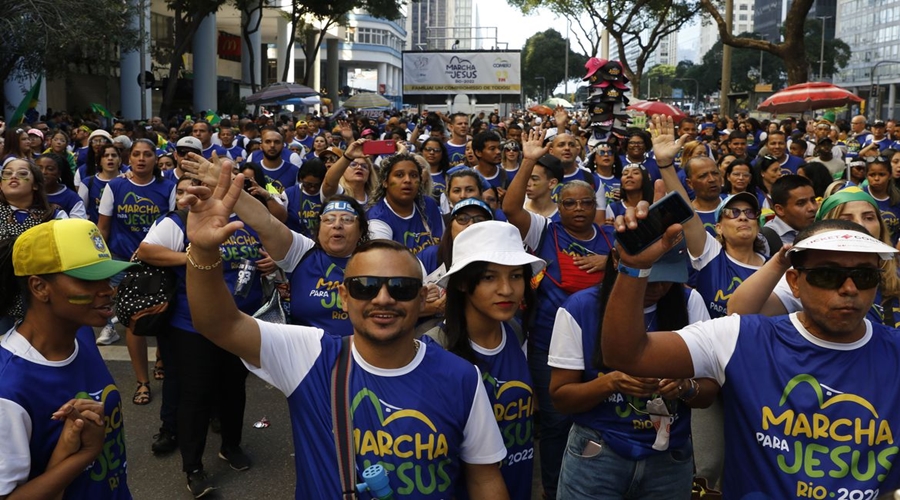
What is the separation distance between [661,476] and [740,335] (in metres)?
0.82

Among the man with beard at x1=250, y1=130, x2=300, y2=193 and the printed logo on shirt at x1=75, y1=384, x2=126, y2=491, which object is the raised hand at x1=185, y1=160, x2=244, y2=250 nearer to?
the printed logo on shirt at x1=75, y1=384, x2=126, y2=491

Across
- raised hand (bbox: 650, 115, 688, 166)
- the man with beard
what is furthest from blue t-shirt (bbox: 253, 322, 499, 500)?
the man with beard

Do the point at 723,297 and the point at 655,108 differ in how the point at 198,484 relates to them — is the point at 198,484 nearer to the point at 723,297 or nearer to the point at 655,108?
the point at 723,297

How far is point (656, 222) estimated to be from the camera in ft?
7.39

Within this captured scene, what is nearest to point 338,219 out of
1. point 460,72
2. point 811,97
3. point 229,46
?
point 811,97

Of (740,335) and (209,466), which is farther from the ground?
(740,335)

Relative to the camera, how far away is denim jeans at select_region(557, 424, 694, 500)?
3209 mm

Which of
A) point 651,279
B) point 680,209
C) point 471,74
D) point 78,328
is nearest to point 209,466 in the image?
point 78,328

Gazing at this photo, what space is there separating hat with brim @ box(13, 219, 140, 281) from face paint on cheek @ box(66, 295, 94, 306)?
0.20ft

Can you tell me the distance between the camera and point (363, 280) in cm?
274

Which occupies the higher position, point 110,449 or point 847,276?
point 847,276

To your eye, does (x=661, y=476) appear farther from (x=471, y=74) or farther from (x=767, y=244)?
(x=471, y=74)

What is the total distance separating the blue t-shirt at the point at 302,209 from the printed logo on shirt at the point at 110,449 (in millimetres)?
4588

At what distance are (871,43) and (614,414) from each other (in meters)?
117
